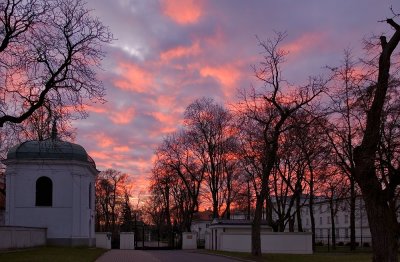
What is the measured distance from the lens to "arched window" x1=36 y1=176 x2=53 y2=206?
5009 centimetres

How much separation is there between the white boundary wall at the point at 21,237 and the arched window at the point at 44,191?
3.07 m

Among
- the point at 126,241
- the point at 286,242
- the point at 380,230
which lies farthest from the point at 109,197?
the point at 380,230

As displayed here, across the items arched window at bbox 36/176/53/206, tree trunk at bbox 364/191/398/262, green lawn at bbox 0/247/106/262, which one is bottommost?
green lawn at bbox 0/247/106/262

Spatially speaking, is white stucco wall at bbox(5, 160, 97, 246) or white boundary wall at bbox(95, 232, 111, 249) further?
white boundary wall at bbox(95, 232, 111, 249)

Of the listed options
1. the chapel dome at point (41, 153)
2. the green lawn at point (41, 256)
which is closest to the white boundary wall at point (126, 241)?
the chapel dome at point (41, 153)

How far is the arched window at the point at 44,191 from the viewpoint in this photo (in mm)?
50094

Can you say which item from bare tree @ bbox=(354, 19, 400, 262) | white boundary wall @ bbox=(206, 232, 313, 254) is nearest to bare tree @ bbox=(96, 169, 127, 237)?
white boundary wall @ bbox=(206, 232, 313, 254)

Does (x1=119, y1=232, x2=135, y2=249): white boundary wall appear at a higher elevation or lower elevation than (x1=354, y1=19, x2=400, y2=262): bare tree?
lower

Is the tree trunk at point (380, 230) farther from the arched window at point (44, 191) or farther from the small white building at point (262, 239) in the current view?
the arched window at point (44, 191)

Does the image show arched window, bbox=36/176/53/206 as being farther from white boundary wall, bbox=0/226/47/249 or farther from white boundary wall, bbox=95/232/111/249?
white boundary wall, bbox=95/232/111/249

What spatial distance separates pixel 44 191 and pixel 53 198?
100cm

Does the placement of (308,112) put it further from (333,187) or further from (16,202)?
(16,202)

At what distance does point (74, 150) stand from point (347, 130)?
25234 millimetres

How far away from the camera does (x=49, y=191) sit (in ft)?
166
